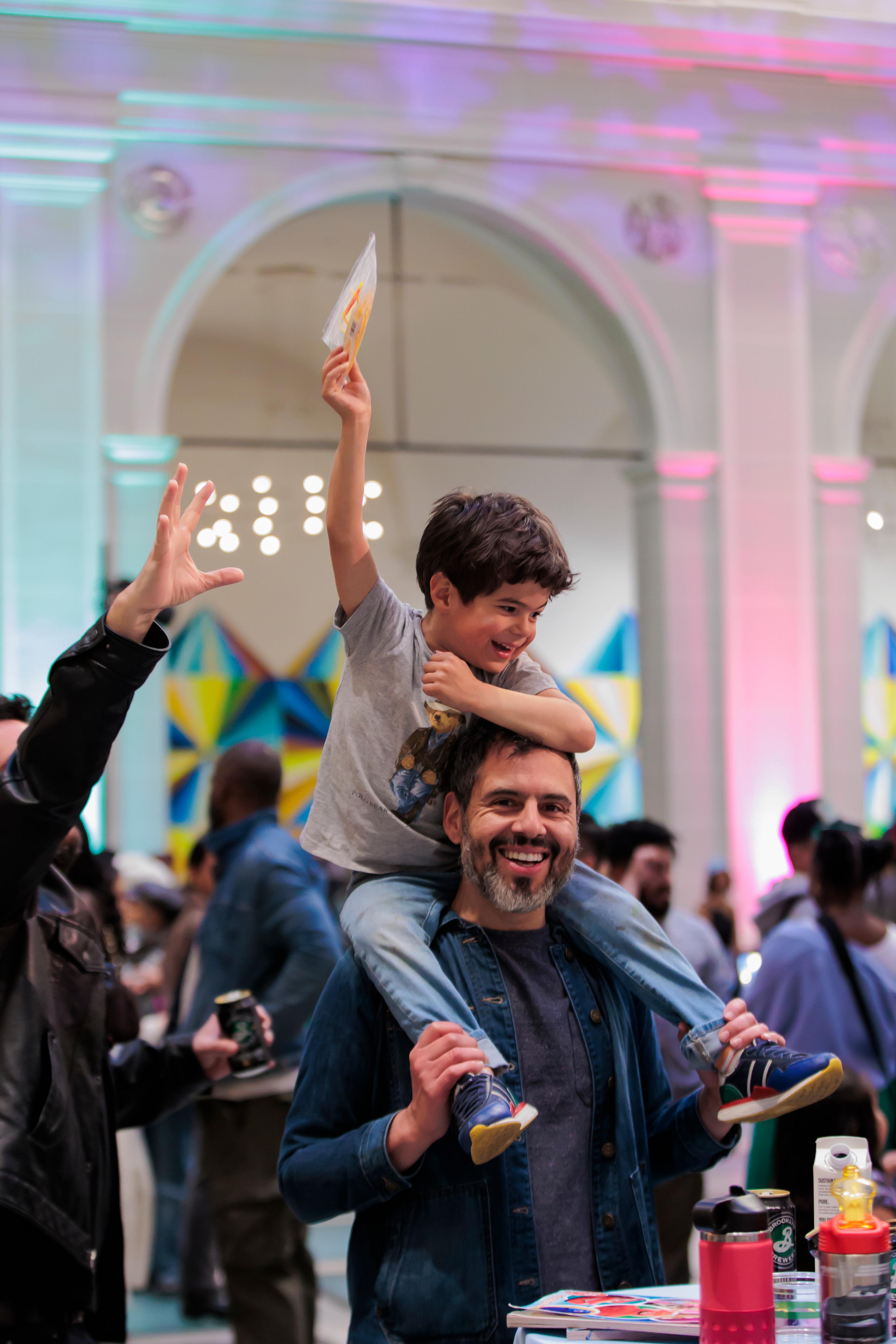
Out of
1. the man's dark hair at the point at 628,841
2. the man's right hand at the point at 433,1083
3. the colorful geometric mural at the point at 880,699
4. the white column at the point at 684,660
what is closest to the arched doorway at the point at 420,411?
the white column at the point at 684,660

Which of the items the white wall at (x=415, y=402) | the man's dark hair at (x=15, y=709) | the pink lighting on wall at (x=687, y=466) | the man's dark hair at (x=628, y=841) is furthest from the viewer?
the white wall at (x=415, y=402)

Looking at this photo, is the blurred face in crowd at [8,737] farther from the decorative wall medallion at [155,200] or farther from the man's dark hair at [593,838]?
the decorative wall medallion at [155,200]

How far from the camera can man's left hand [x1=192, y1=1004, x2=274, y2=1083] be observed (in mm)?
3201

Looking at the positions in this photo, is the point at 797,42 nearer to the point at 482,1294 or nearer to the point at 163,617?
the point at 163,617

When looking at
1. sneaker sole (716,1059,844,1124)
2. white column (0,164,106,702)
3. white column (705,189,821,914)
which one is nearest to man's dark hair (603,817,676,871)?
sneaker sole (716,1059,844,1124)

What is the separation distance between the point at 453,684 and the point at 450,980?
1.49 feet

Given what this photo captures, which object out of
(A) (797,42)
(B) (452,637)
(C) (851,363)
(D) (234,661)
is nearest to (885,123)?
(A) (797,42)

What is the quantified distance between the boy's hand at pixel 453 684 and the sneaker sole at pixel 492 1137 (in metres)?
0.61

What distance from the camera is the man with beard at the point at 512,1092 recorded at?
89.5 inches

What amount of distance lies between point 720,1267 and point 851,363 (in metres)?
11.7

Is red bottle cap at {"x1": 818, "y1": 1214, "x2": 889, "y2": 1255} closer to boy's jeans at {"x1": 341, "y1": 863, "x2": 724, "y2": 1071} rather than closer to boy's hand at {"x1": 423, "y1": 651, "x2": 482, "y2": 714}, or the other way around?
boy's jeans at {"x1": 341, "y1": 863, "x2": 724, "y2": 1071}

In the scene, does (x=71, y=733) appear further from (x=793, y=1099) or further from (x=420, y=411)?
(x=420, y=411)

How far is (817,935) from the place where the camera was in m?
4.59

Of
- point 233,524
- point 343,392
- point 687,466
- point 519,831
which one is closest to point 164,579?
point 343,392
